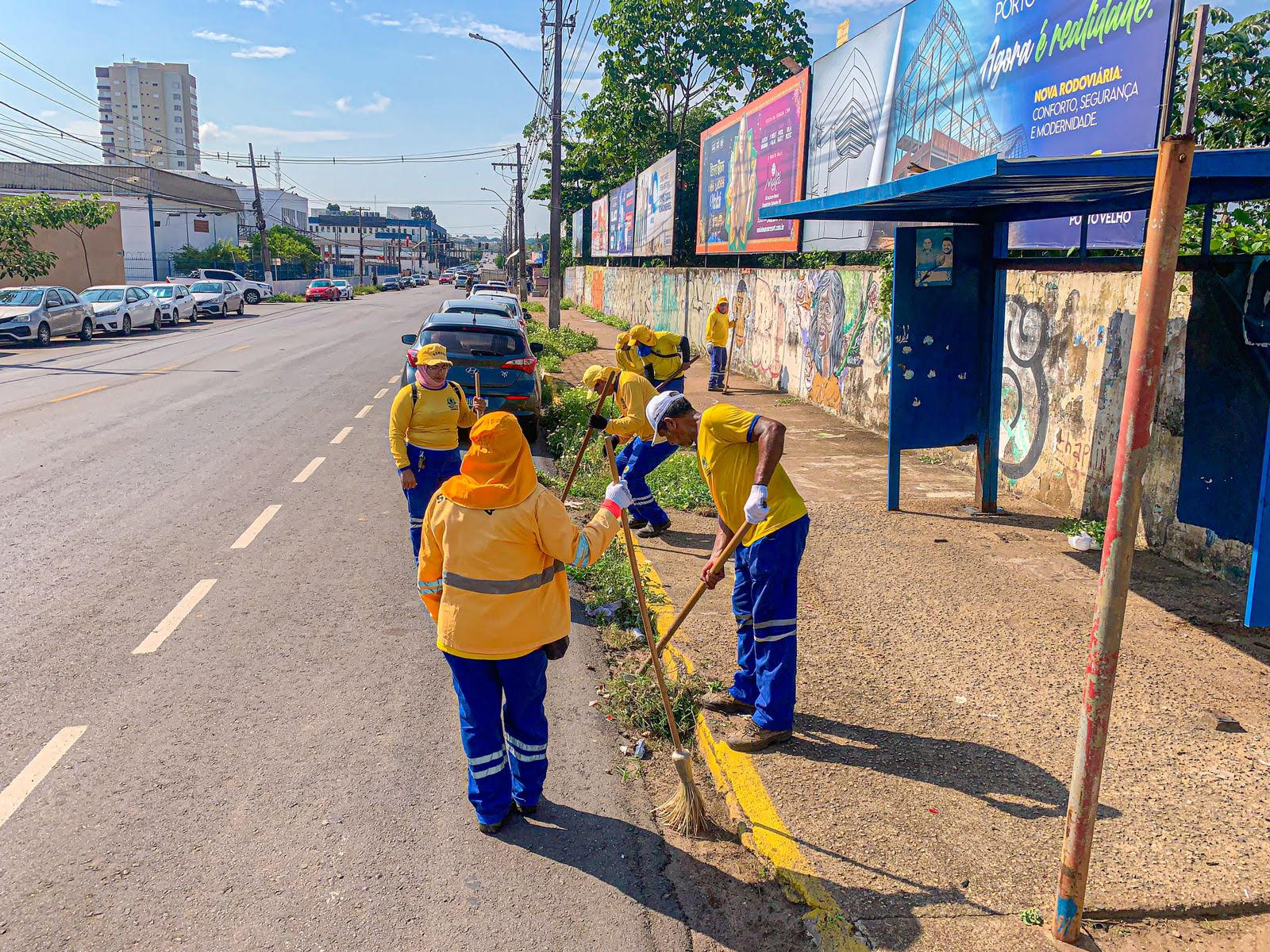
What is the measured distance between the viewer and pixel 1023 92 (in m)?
10.0

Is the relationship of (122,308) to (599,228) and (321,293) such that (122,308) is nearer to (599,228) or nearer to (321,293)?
(599,228)

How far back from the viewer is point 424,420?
6918mm

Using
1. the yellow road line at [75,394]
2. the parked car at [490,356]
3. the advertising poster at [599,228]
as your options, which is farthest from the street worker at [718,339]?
the advertising poster at [599,228]

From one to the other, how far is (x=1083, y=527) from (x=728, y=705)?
4.51m

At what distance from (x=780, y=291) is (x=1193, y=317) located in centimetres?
1105

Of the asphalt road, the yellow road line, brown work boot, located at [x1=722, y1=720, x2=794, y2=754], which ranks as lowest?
the asphalt road

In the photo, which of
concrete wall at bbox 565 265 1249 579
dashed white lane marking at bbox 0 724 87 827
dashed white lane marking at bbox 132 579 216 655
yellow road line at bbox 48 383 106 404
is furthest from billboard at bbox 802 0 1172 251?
yellow road line at bbox 48 383 106 404

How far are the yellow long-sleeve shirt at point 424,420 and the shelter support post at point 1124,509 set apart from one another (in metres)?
4.74

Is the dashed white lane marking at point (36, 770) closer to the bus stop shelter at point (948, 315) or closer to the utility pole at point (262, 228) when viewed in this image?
the bus stop shelter at point (948, 315)

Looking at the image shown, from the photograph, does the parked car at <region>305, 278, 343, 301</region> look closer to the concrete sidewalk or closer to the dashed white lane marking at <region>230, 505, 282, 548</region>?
the dashed white lane marking at <region>230, 505, 282, 548</region>

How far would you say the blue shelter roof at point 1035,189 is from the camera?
4699 mm

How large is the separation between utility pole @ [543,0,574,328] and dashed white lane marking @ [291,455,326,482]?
16881mm

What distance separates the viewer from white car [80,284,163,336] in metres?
30.0

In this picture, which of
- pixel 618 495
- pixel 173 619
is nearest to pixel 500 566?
pixel 618 495
